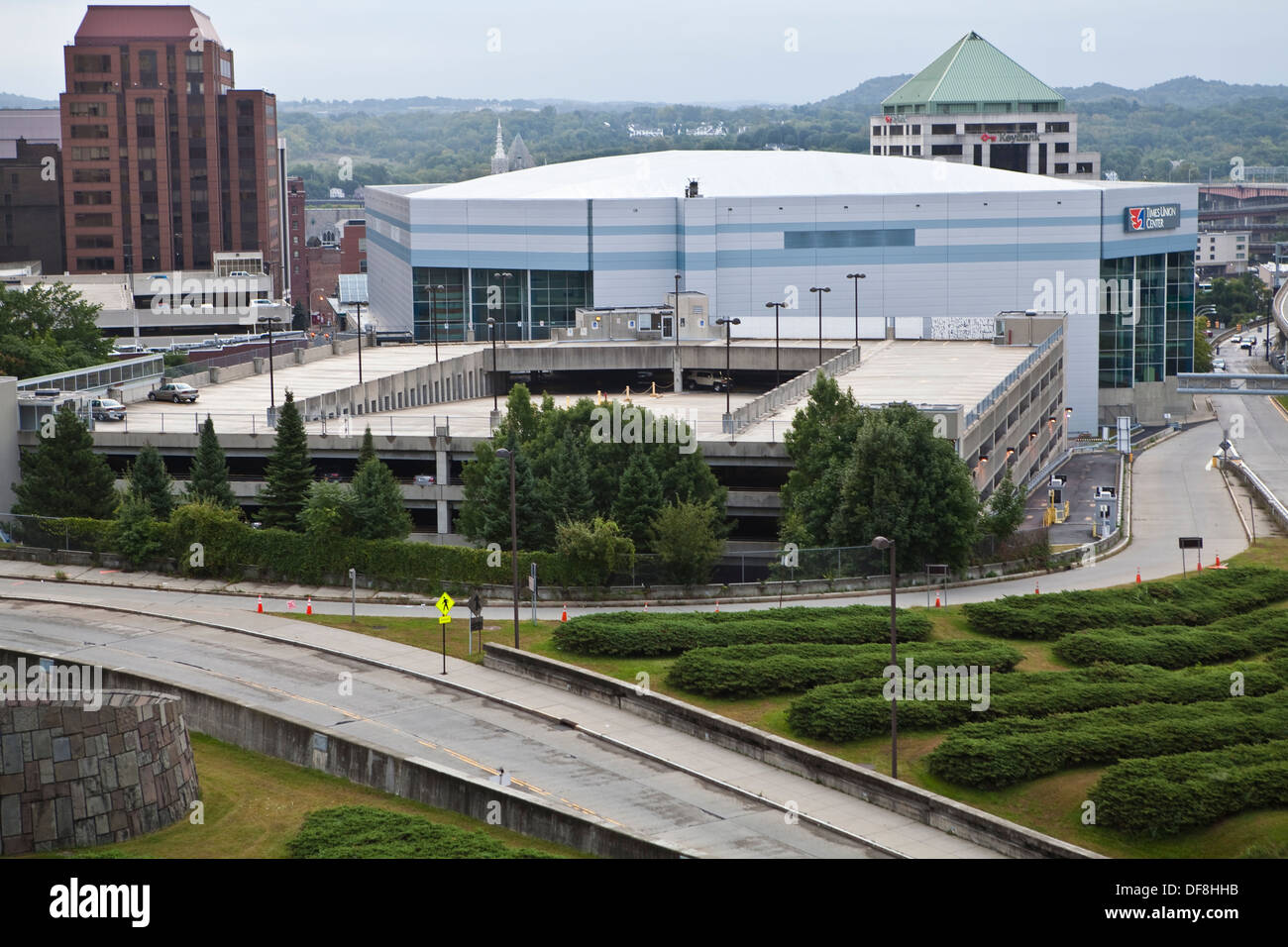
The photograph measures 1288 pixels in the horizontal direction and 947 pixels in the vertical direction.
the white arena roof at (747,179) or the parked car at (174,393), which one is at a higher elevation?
the white arena roof at (747,179)

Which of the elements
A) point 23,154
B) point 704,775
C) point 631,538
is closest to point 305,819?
point 704,775

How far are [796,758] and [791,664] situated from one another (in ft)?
17.7

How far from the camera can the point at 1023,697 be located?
43.5m

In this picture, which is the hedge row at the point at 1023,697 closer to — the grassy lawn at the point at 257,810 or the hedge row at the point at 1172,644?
the hedge row at the point at 1172,644

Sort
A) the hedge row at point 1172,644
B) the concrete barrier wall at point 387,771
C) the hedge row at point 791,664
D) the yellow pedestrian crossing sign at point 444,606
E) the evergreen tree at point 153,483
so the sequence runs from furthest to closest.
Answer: the evergreen tree at point 153,483, the yellow pedestrian crossing sign at point 444,606, the hedge row at point 1172,644, the hedge row at point 791,664, the concrete barrier wall at point 387,771

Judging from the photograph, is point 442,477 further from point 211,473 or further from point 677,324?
point 677,324

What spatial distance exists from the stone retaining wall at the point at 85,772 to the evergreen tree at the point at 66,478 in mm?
31518

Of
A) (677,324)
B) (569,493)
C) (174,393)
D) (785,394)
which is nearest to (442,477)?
(569,493)

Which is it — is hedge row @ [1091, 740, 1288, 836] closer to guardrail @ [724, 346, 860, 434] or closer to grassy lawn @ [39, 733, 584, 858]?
grassy lawn @ [39, 733, 584, 858]

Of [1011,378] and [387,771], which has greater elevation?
[1011,378]

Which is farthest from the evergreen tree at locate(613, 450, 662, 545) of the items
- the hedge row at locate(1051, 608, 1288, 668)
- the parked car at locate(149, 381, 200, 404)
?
the parked car at locate(149, 381, 200, 404)

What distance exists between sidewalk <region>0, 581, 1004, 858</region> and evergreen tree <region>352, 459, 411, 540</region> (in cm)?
561

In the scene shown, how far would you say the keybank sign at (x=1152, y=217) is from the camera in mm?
112438

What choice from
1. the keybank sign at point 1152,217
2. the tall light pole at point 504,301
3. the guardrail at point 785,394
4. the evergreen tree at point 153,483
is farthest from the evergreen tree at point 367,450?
the keybank sign at point 1152,217
